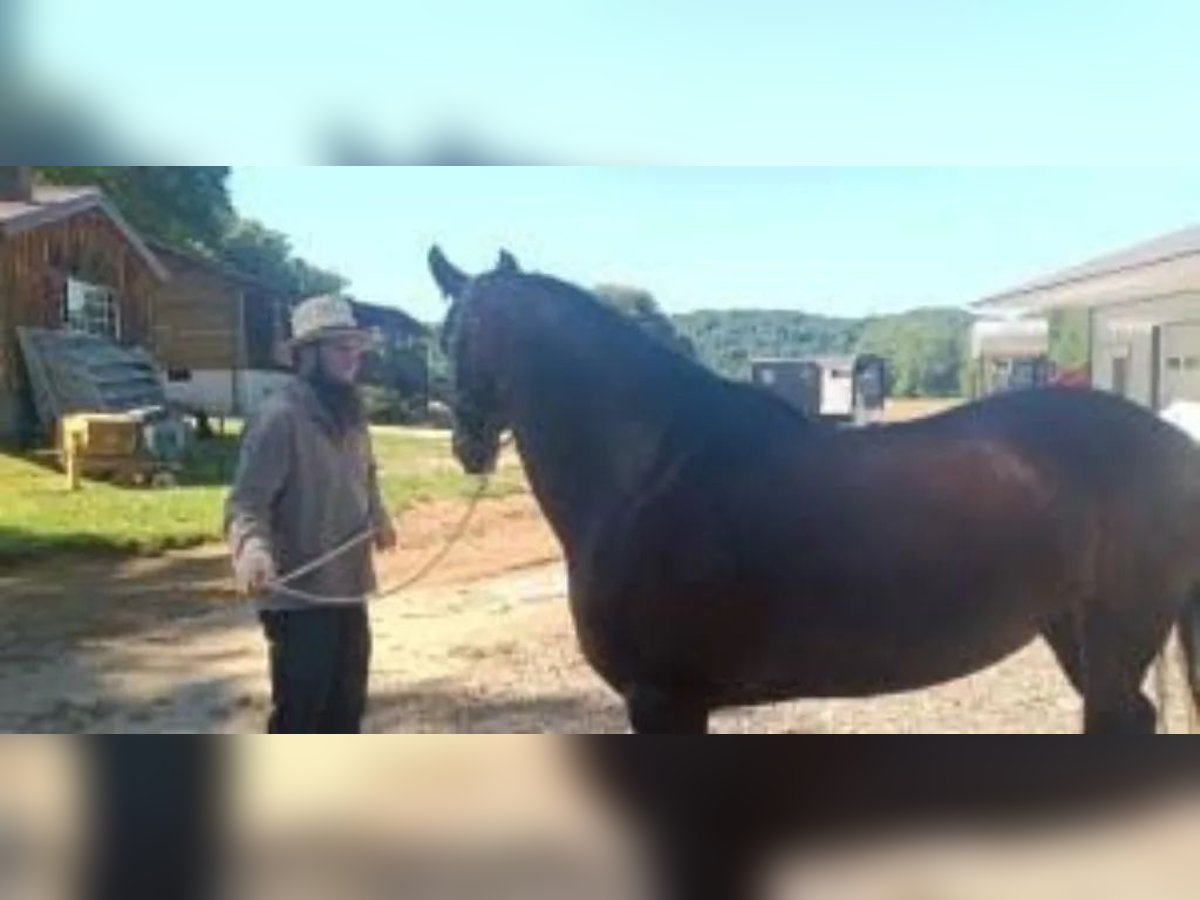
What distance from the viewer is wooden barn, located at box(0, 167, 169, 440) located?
1.91 meters

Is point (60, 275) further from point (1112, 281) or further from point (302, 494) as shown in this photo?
point (1112, 281)

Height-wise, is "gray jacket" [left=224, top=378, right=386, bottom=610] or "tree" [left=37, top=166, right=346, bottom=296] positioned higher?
"tree" [left=37, top=166, right=346, bottom=296]

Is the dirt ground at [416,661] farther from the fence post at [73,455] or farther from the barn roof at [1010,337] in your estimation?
the barn roof at [1010,337]

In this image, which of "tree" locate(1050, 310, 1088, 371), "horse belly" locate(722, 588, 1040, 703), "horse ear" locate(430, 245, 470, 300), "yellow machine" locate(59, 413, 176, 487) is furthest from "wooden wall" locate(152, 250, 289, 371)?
"tree" locate(1050, 310, 1088, 371)

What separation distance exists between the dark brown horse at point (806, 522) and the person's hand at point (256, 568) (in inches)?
13.9

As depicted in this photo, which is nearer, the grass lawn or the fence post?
the grass lawn

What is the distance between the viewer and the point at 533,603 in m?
1.90

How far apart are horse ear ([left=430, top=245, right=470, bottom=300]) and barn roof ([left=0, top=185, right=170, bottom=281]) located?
1.45ft

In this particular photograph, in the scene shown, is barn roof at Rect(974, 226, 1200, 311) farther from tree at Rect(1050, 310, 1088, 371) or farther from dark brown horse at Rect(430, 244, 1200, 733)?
dark brown horse at Rect(430, 244, 1200, 733)

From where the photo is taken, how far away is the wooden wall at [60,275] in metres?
1.92

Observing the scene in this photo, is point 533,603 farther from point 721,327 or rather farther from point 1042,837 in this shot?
point 1042,837

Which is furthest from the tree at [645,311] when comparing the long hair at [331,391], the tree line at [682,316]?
the long hair at [331,391]

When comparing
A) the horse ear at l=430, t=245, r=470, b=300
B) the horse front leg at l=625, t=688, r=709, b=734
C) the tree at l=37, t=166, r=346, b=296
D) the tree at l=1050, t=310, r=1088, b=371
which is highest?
the tree at l=37, t=166, r=346, b=296

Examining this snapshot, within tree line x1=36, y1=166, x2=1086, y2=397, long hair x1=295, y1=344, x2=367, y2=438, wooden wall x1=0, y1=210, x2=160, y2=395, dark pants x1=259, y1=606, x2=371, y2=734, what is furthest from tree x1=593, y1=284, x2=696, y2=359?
wooden wall x1=0, y1=210, x2=160, y2=395
